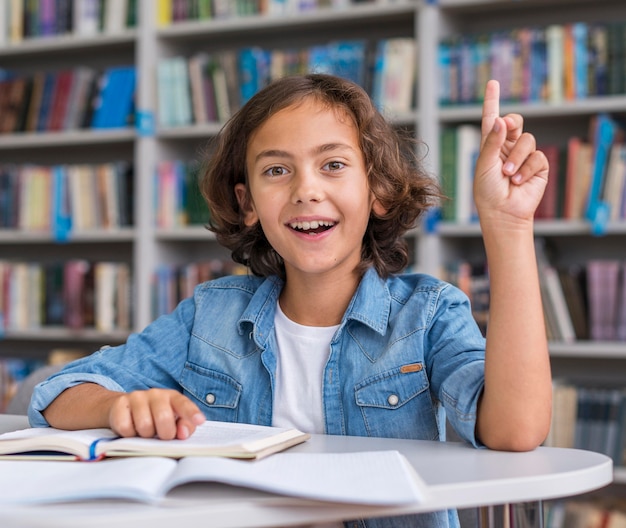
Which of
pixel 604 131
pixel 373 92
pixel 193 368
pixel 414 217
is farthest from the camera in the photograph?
pixel 373 92

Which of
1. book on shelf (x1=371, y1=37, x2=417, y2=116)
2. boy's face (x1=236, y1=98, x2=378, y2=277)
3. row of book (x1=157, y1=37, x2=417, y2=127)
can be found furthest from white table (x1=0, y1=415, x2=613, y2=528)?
book on shelf (x1=371, y1=37, x2=417, y2=116)

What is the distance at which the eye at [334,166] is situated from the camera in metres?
1.30

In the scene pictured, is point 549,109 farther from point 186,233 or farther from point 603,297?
point 186,233

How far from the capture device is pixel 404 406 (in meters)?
1.15

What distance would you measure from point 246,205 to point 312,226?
0.28 metres

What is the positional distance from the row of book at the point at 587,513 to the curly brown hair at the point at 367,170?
54.1 inches

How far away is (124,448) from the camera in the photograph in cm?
83

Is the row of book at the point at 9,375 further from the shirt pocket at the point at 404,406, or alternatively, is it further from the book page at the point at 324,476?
the book page at the point at 324,476

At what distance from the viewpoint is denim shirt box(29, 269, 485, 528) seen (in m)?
1.11

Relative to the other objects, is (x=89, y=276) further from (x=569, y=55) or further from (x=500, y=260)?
(x=500, y=260)

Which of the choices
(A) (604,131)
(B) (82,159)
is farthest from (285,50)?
(A) (604,131)

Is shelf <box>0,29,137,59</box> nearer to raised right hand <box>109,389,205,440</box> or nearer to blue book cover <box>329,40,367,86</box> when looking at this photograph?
blue book cover <box>329,40,367,86</box>

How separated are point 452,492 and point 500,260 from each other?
346 mm

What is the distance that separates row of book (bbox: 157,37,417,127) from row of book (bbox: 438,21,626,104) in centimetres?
15
